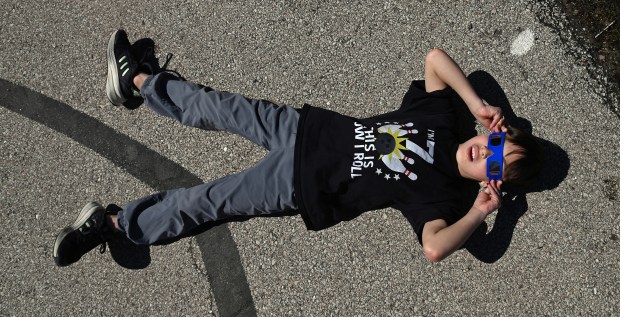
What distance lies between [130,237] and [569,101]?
9.96 feet

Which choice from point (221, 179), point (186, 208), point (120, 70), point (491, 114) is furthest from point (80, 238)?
point (491, 114)

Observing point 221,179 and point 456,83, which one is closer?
point 456,83

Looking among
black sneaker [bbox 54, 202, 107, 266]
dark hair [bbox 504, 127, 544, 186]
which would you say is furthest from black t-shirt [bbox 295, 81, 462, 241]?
black sneaker [bbox 54, 202, 107, 266]

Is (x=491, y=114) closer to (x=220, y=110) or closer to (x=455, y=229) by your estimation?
(x=455, y=229)

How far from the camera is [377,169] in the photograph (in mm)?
3055

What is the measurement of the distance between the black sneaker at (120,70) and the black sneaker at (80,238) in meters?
0.83

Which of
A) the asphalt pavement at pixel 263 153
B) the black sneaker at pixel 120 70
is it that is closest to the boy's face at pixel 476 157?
the asphalt pavement at pixel 263 153

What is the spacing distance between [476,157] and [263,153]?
1.46 metres

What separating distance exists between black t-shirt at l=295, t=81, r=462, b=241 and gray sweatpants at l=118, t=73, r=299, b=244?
152mm

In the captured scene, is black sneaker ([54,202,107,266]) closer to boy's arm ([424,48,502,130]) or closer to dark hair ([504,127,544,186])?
boy's arm ([424,48,502,130])

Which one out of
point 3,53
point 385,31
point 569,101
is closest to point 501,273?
point 569,101

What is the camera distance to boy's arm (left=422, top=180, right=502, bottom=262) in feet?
9.58

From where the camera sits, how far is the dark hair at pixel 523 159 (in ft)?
9.65

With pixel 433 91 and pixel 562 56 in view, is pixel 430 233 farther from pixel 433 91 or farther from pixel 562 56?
pixel 562 56
